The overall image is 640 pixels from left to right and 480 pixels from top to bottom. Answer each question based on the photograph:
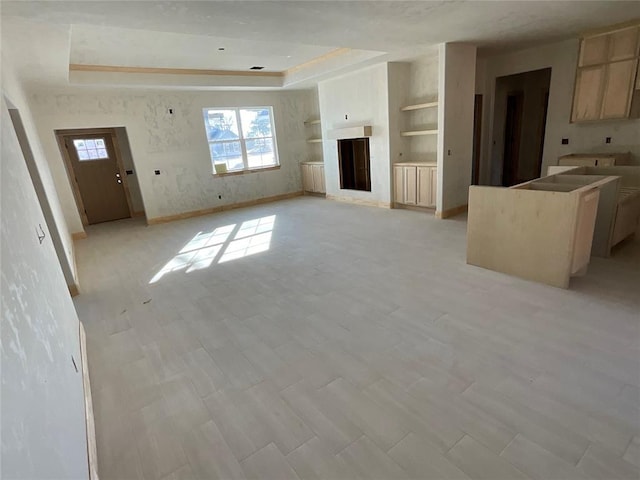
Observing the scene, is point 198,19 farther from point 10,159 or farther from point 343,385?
point 343,385

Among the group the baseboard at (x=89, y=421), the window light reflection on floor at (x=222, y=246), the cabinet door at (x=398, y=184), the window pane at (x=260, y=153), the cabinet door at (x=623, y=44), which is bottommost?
the window light reflection on floor at (x=222, y=246)

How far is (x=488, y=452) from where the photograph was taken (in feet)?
5.47

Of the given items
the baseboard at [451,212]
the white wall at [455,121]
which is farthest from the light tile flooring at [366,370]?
the white wall at [455,121]

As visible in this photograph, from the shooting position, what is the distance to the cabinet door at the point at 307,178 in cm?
894

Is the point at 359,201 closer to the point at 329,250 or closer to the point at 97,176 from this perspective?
the point at 329,250

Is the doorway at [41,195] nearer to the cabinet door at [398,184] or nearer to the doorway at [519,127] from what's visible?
the cabinet door at [398,184]

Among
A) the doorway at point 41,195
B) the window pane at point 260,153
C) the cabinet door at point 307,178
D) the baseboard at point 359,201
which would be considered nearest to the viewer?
the doorway at point 41,195

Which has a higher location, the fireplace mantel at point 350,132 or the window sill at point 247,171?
the fireplace mantel at point 350,132

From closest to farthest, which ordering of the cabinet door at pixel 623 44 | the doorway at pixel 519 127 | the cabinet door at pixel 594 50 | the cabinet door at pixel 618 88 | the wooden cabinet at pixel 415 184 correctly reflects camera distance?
the cabinet door at pixel 623 44, the cabinet door at pixel 618 88, the cabinet door at pixel 594 50, the wooden cabinet at pixel 415 184, the doorway at pixel 519 127

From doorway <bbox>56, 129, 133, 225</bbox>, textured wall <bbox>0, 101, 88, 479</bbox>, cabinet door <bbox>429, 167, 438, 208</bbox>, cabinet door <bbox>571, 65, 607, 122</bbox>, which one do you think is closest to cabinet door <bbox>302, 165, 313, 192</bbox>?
cabinet door <bbox>429, 167, 438, 208</bbox>

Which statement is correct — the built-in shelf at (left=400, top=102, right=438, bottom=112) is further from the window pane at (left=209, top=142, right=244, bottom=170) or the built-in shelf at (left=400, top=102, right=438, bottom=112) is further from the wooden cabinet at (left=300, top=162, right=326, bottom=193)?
the window pane at (left=209, top=142, right=244, bottom=170)

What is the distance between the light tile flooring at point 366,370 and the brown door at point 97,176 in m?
4.33

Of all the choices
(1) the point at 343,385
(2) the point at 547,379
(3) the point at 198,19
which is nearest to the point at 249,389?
(1) the point at 343,385

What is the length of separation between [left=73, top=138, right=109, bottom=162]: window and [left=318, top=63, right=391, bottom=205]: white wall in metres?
4.93
